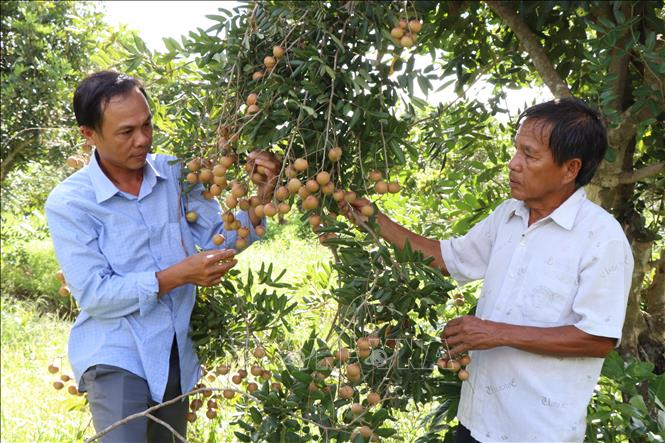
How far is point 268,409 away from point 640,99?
1.21 m

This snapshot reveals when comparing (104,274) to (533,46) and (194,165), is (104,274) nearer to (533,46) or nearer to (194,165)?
(194,165)

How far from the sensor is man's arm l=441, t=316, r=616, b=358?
1.46 meters

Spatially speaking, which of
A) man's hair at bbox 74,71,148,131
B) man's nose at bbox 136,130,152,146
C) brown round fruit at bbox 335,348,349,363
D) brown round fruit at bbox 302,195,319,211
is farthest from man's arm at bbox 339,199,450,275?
man's hair at bbox 74,71,148,131

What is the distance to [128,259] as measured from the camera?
1772mm

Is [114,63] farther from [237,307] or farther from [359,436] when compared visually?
[359,436]

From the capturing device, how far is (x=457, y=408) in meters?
1.90

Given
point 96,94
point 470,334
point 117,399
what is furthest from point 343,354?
point 96,94

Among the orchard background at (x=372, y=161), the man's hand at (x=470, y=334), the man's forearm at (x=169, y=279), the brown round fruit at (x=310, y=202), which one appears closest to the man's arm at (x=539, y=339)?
the man's hand at (x=470, y=334)

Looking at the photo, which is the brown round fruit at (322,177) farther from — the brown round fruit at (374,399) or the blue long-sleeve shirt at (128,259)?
the brown round fruit at (374,399)

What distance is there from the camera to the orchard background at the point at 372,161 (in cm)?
157

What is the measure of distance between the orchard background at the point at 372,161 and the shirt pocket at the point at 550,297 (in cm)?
18

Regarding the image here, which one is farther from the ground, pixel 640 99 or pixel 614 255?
pixel 640 99

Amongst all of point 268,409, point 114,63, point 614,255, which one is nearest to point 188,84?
point 114,63

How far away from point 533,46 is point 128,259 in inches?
48.3
